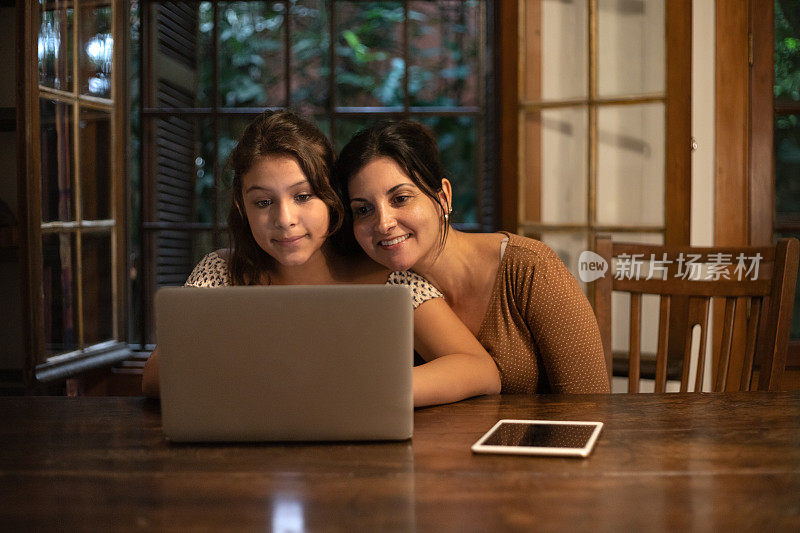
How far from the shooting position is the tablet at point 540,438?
0.84 meters

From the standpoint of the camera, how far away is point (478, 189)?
10.6ft

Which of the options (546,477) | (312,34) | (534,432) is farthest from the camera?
(312,34)

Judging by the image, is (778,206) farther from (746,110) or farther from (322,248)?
(322,248)

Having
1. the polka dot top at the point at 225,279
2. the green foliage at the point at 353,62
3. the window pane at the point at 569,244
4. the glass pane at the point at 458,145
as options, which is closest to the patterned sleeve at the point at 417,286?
the polka dot top at the point at 225,279

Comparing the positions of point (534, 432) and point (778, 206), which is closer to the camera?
point (534, 432)

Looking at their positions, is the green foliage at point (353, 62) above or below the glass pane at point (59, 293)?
above

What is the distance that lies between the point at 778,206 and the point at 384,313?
232cm

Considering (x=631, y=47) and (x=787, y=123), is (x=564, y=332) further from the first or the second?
(x=787, y=123)

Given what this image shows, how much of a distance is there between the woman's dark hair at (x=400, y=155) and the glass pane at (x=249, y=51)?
359 centimetres

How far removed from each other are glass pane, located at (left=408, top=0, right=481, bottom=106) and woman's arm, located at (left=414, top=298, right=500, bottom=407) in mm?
3844

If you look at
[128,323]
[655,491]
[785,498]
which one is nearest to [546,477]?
[655,491]

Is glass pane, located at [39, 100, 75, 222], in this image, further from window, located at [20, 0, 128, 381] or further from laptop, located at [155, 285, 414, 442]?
laptop, located at [155, 285, 414, 442]

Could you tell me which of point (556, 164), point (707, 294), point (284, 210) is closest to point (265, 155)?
point (284, 210)

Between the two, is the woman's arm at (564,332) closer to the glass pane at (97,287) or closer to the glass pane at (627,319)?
the glass pane at (627,319)
